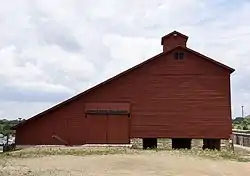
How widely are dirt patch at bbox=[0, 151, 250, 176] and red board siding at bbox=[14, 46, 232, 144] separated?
408 inches

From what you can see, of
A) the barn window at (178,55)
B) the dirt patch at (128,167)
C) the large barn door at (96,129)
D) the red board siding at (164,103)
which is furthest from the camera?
the barn window at (178,55)

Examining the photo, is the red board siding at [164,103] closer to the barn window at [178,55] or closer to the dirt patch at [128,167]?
the barn window at [178,55]

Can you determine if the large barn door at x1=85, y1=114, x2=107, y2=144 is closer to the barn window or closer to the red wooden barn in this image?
the red wooden barn

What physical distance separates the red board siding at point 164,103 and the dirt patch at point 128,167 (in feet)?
34.0

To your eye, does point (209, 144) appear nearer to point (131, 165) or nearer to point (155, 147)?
point (155, 147)

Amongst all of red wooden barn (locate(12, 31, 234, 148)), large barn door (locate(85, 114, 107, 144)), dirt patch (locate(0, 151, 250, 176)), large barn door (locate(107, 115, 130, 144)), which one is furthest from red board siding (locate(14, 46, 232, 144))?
dirt patch (locate(0, 151, 250, 176))

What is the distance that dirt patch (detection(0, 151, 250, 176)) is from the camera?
65.5ft

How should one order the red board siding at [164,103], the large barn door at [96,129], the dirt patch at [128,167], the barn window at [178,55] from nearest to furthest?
the dirt patch at [128,167] < the red board siding at [164,103] < the large barn door at [96,129] < the barn window at [178,55]

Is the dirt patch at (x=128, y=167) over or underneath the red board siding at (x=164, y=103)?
underneath

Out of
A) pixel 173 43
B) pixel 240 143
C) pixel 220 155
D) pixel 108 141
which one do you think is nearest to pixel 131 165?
pixel 220 155

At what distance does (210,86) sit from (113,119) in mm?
7843

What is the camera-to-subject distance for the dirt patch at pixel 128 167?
20.0m

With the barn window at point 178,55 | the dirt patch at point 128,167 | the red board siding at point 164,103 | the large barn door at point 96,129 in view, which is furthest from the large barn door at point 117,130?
the dirt patch at point 128,167

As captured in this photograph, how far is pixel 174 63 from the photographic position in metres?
37.4
